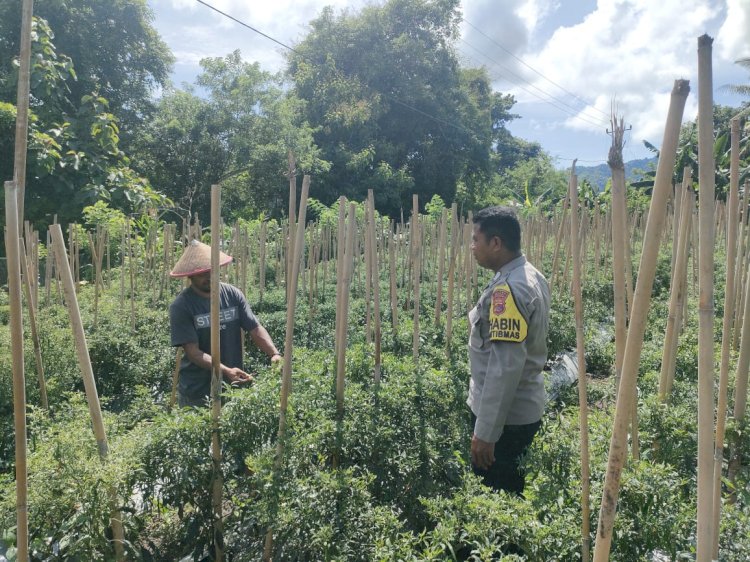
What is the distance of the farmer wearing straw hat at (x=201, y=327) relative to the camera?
2951 mm

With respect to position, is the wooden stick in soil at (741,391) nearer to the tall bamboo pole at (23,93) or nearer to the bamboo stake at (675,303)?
the bamboo stake at (675,303)

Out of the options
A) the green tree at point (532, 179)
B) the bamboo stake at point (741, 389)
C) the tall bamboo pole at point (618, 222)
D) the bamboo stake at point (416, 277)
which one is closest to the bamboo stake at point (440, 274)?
the bamboo stake at point (416, 277)

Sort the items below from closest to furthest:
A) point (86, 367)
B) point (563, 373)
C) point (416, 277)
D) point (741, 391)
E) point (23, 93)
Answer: point (23, 93), point (86, 367), point (741, 391), point (416, 277), point (563, 373)

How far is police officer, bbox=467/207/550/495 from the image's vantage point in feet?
7.54

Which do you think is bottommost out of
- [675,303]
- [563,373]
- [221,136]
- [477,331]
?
[563,373]

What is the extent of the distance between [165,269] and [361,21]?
16921mm

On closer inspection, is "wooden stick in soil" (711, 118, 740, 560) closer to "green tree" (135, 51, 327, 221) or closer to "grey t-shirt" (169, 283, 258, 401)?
"grey t-shirt" (169, 283, 258, 401)

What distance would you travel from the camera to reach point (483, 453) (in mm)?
2371

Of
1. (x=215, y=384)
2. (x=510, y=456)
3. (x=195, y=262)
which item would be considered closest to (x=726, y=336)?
(x=510, y=456)

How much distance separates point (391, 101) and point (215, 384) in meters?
19.4

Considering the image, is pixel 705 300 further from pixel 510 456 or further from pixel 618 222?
pixel 510 456

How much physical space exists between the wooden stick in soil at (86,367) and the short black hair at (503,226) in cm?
175

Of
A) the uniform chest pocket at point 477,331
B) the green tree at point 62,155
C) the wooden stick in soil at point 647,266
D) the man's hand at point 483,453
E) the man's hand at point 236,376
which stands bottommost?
the man's hand at point 483,453

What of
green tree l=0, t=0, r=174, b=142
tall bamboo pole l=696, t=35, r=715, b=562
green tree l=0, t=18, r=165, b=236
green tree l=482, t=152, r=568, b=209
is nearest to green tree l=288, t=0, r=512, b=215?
green tree l=0, t=0, r=174, b=142
